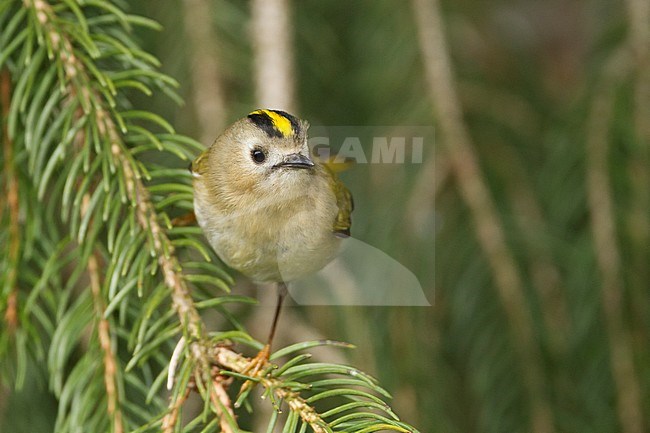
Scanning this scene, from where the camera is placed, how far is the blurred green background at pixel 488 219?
1694 millimetres

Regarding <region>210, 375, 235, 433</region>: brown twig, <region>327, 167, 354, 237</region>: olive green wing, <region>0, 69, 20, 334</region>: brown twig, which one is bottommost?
<region>210, 375, 235, 433</region>: brown twig

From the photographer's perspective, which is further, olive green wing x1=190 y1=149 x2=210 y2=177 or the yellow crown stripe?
olive green wing x1=190 y1=149 x2=210 y2=177

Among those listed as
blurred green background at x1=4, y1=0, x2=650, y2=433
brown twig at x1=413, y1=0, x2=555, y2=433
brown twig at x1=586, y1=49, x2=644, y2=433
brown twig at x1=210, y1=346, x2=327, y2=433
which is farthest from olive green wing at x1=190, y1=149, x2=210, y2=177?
brown twig at x1=586, y1=49, x2=644, y2=433

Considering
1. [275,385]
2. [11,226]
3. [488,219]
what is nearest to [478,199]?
[488,219]

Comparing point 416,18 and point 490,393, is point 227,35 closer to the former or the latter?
point 416,18

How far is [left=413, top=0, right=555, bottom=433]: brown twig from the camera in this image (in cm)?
167

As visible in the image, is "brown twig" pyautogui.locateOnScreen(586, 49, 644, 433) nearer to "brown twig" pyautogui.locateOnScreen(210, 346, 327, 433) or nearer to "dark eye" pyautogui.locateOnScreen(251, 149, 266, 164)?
"dark eye" pyautogui.locateOnScreen(251, 149, 266, 164)

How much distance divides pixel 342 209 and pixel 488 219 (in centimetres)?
37

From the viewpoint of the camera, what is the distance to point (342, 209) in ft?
5.30

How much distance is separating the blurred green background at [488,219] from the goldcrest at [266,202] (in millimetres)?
295

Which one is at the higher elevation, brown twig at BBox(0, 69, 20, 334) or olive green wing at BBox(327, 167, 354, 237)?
olive green wing at BBox(327, 167, 354, 237)

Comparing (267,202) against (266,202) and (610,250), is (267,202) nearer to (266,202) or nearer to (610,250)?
(266,202)

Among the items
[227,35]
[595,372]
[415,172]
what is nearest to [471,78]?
[415,172]

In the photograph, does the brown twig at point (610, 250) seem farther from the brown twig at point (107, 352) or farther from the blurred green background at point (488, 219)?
the brown twig at point (107, 352)
